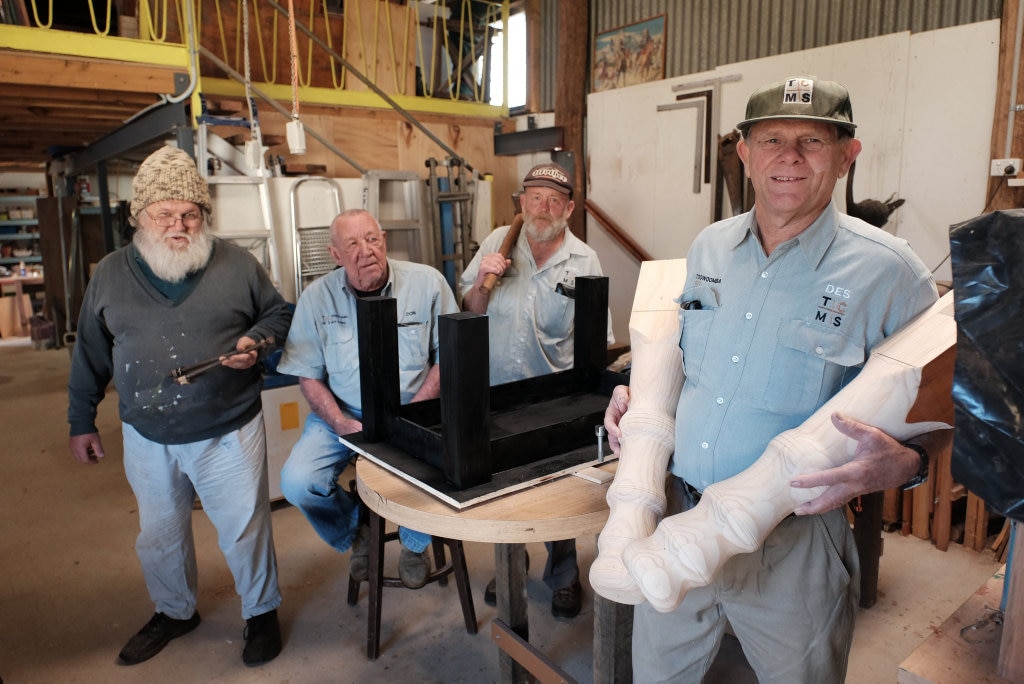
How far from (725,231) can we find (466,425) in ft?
2.36

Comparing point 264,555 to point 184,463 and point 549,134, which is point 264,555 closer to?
point 184,463

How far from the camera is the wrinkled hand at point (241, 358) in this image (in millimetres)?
2211

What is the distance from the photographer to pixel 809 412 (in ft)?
4.35

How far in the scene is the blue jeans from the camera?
248cm

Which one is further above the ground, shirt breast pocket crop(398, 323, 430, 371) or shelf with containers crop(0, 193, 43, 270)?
shelf with containers crop(0, 193, 43, 270)

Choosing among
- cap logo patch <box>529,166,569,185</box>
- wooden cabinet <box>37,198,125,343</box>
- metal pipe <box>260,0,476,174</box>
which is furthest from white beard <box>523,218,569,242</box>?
wooden cabinet <box>37,198,125,343</box>

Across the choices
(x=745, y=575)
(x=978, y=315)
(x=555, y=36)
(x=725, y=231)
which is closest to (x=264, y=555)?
(x=745, y=575)

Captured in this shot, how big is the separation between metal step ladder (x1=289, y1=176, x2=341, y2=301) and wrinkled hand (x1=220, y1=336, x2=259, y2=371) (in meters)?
2.33

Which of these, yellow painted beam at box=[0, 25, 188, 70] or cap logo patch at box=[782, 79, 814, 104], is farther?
yellow painted beam at box=[0, 25, 188, 70]

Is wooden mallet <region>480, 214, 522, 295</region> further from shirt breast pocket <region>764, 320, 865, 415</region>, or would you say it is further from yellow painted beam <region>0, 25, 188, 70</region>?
yellow painted beam <region>0, 25, 188, 70</region>

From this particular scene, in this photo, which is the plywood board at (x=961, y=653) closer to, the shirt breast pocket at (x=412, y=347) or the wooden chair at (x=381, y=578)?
the wooden chair at (x=381, y=578)

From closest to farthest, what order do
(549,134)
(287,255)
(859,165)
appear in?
1. (859,165)
2. (287,255)
3. (549,134)

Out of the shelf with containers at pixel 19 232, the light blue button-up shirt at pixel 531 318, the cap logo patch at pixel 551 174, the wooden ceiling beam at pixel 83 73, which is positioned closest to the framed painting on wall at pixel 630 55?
the cap logo patch at pixel 551 174

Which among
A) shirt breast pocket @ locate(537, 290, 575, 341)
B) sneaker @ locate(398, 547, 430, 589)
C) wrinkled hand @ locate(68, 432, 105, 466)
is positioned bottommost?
sneaker @ locate(398, 547, 430, 589)
